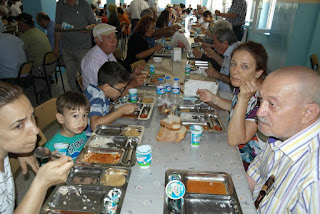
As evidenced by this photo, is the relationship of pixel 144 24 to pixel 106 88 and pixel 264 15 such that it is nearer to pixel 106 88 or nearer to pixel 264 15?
pixel 106 88

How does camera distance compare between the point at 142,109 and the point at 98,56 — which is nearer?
the point at 142,109

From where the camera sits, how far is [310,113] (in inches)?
48.4

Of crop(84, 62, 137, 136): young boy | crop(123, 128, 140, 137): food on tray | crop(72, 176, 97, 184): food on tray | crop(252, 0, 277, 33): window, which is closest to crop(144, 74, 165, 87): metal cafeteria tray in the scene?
crop(84, 62, 137, 136): young boy

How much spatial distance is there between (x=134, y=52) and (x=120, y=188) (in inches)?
145

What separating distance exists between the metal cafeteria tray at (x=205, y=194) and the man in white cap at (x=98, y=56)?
183cm

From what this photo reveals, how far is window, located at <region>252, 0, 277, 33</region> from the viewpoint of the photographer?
636 centimetres

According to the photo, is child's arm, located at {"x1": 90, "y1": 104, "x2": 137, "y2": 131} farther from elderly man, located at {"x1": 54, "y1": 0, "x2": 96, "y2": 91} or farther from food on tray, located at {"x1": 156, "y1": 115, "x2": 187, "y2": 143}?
elderly man, located at {"x1": 54, "y1": 0, "x2": 96, "y2": 91}

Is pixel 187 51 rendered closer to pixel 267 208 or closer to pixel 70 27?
pixel 70 27

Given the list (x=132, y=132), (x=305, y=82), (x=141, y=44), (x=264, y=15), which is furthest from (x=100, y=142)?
(x=264, y=15)

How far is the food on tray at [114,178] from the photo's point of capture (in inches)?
56.9

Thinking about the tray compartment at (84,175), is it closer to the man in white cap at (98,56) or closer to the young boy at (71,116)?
the young boy at (71,116)

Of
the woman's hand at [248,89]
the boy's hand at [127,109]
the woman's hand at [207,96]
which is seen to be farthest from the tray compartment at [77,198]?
the woman's hand at [207,96]

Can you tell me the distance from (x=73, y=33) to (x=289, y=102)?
4506 millimetres

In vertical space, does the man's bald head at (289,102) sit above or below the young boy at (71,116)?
above
